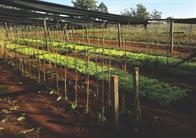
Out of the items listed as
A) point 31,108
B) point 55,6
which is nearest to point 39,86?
point 31,108

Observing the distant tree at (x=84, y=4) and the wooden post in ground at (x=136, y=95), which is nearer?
the wooden post in ground at (x=136, y=95)

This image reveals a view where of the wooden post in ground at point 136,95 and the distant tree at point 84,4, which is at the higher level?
the distant tree at point 84,4

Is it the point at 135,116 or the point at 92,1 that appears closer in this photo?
the point at 135,116

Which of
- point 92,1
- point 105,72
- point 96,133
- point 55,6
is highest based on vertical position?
point 92,1

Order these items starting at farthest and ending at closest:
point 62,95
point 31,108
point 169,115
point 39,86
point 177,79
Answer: point 177,79, point 39,86, point 62,95, point 31,108, point 169,115

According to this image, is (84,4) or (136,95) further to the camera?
(84,4)

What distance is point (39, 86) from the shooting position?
344 inches

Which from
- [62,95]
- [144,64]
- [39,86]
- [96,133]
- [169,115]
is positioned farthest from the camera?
[144,64]

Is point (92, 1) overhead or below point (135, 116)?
overhead

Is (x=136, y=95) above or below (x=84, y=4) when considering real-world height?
below

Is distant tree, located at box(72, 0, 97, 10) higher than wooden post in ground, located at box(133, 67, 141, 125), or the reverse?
distant tree, located at box(72, 0, 97, 10)

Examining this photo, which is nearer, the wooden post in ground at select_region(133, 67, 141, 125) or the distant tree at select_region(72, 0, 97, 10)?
the wooden post in ground at select_region(133, 67, 141, 125)

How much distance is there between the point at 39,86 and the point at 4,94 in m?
1.15

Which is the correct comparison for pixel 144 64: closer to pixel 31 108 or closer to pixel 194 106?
pixel 194 106
